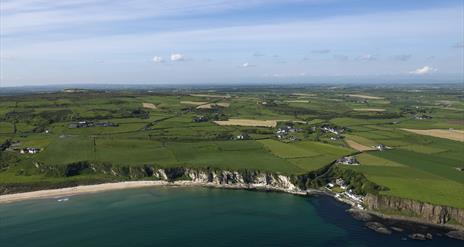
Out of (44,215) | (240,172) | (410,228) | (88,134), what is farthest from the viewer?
(88,134)

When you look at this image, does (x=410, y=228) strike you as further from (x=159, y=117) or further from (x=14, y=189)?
(x=159, y=117)

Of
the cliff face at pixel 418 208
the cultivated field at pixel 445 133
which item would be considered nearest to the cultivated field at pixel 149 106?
the cultivated field at pixel 445 133

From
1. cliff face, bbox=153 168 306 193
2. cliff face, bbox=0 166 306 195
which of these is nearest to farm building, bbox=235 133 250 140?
cliff face, bbox=0 166 306 195

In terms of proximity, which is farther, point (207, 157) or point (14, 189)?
point (207, 157)

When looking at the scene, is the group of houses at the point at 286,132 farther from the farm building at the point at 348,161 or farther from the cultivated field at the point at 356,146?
the farm building at the point at 348,161

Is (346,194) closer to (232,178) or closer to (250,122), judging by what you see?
(232,178)

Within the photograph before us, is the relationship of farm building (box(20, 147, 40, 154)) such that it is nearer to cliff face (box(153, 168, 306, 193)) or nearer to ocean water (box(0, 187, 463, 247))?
ocean water (box(0, 187, 463, 247))

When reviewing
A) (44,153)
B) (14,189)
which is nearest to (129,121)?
(44,153)
